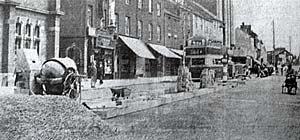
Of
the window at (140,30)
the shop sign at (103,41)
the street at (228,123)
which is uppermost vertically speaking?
the window at (140,30)

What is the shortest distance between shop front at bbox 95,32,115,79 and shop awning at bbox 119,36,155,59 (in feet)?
0.38

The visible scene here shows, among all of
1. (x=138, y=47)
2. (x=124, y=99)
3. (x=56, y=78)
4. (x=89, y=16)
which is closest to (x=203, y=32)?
(x=124, y=99)

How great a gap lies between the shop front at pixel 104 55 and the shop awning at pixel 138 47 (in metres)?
0.12

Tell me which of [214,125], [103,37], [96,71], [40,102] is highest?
[103,37]

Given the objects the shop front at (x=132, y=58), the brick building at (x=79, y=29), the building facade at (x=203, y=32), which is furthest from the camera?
the building facade at (x=203, y=32)

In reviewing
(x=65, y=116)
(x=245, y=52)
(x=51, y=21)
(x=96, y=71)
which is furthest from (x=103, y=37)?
(x=245, y=52)

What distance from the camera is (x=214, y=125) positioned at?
1.77 metres

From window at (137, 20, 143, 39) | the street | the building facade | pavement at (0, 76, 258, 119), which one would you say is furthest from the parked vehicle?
the building facade

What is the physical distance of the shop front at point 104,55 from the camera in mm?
1749

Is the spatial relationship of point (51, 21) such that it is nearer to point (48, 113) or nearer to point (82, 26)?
point (82, 26)

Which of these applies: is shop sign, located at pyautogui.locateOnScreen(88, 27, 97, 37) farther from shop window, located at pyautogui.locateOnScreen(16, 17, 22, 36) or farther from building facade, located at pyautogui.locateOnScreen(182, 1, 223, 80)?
building facade, located at pyautogui.locateOnScreen(182, 1, 223, 80)

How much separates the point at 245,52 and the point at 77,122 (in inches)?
47.3

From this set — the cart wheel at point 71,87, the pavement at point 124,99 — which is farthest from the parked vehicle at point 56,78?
the pavement at point 124,99

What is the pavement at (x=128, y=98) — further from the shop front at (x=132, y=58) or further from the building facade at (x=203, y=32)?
the building facade at (x=203, y=32)
